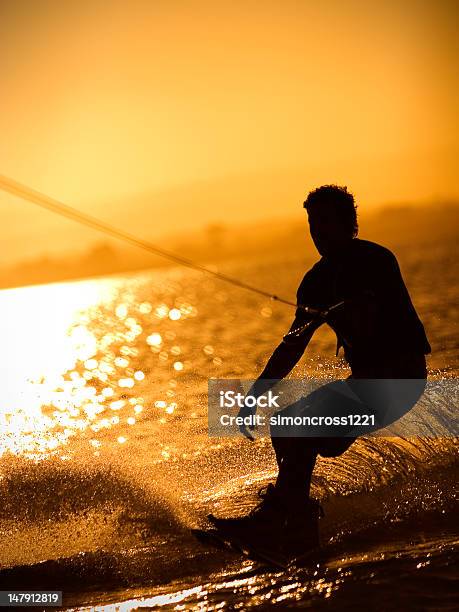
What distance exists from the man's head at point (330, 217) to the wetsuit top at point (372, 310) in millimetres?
108

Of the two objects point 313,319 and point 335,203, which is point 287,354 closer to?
point 313,319

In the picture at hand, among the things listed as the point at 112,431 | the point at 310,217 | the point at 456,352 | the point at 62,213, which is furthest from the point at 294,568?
the point at 456,352

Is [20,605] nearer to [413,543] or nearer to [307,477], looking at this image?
[307,477]

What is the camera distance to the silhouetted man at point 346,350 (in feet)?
20.3

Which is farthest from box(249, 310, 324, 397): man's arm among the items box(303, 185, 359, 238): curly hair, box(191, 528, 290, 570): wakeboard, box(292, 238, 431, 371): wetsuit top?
box(191, 528, 290, 570): wakeboard

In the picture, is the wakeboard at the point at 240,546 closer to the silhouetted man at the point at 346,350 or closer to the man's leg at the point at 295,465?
the silhouetted man at the point at 346,350

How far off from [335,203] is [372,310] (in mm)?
970

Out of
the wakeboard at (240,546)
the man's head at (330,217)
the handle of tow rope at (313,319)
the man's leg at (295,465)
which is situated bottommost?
the wakeboard at (240,546)

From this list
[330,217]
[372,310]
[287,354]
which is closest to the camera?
[372,310]

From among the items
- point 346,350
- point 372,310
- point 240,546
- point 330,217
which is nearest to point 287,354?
point 346,350

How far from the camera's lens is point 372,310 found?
6191mm

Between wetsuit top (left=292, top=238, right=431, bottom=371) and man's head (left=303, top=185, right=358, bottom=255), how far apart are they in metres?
0.11

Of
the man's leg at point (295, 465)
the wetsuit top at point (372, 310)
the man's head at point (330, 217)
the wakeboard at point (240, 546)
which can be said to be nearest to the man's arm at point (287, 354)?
the wetsuit top at point (372, 310)

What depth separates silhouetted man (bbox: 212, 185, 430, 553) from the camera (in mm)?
6184
